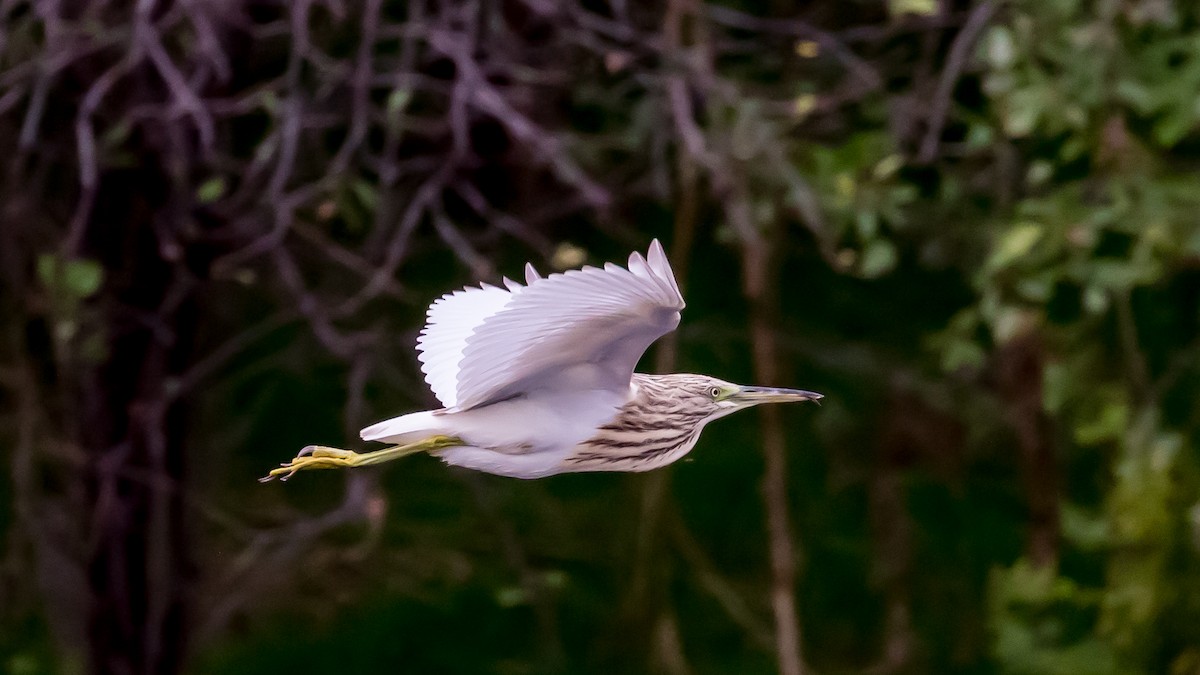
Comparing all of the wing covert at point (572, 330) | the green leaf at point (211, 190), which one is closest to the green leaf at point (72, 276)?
the green leaf at point (211, 190)

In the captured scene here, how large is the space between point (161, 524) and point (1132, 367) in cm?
204

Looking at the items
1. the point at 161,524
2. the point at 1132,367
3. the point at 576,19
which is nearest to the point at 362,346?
the point at 576,19

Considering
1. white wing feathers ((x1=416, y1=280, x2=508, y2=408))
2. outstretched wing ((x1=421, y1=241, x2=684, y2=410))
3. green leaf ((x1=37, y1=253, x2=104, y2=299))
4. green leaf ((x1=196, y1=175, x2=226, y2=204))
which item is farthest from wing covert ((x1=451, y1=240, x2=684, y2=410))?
green leaf ((x1=37, y1=253, x2=104, y2=299))

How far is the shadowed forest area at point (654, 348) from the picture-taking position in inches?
109

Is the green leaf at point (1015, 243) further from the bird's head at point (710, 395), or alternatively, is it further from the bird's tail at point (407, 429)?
the bird's tail at point (407, 429)

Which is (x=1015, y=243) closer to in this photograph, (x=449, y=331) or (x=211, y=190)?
(x=449, y=331)

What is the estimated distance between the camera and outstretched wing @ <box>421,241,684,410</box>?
4.57 ft

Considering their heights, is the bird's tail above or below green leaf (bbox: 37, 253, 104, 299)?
below

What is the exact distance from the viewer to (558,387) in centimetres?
162

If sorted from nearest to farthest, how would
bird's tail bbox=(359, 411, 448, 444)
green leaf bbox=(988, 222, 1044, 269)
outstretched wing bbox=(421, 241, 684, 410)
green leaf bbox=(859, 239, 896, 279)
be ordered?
1. outstretched wing bbox=(421, 241, 684, 410)
2. bird's tail bbox=(359, 411, 448, 444)
3. green leaf bbox=(988, 222, 1044, 269)
4. green leaf bbox=(859, 239, 896, 279)

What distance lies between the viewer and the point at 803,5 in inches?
130

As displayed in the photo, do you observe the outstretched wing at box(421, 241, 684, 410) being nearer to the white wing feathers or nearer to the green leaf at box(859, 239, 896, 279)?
the white wing feathers

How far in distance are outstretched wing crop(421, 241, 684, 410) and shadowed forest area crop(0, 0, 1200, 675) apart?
0.92 m

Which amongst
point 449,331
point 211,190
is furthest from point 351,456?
point 211,190
